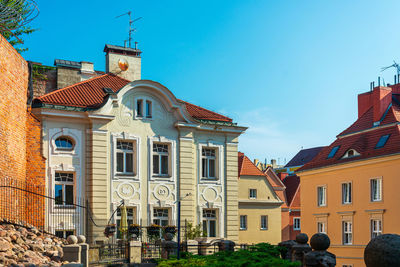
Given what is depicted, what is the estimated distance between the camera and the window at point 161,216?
100ft

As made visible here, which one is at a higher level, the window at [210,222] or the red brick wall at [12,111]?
the red brick wall at [12,111]

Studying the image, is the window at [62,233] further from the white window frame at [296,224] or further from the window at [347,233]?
the white window frame at [296,224]

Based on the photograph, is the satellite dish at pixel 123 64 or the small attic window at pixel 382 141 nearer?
the satellite dish at pixel 123 64

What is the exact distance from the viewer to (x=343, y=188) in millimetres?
41406

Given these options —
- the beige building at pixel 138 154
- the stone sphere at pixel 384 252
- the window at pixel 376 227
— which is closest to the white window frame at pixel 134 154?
the beige building at pixel 138 154

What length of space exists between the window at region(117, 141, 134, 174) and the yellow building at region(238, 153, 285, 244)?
18.7 m

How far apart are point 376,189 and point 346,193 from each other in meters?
3.15

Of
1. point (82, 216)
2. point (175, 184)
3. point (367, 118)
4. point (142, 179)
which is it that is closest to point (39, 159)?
point (82, 216)

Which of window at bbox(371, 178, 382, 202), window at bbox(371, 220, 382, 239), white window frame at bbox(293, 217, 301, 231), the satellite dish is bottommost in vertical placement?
white window frame at bbox(293, 217, 301, 231)

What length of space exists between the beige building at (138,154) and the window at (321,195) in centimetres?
1277

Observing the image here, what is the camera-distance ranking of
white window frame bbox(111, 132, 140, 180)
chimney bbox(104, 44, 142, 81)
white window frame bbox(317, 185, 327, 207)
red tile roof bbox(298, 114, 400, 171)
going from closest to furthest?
1. white window frame bbox(111, 132, 140, 180)
2. chimney bbox(104, 44, 142, 81)
3. red tile roof bbox(298, 114, 400, 171)
4. white window frame bbox(317, 185, 327, 207)

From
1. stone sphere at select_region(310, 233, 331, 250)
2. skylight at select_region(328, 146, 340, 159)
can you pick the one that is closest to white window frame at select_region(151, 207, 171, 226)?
skylight at select_region(328, 146, 340, 159)

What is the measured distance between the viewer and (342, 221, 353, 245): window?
1578 inches

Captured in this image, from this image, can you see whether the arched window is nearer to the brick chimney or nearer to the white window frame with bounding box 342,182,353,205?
the white window frame with bounding box 342,182,353,205
